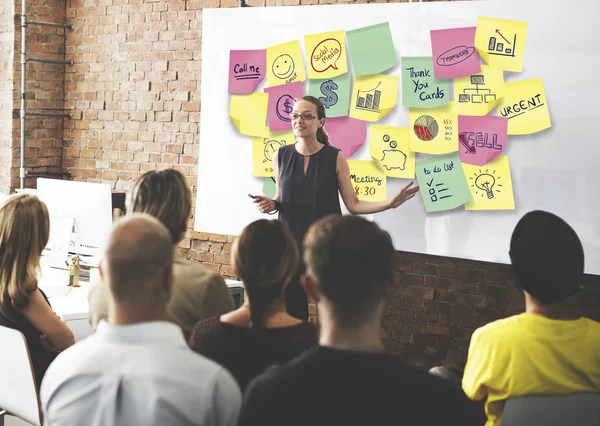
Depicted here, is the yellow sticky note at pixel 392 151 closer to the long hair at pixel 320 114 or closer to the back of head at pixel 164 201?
the long hair at pixel 320 114

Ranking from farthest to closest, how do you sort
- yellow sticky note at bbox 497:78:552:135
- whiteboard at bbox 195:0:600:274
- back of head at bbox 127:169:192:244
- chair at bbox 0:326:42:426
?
1. yellow sticky note at bbox 497:78:552:135
2. whiteboard at bbox 195:0:600:274
3. chair at bbox 0:326:42:426
4. back of head at bbox 127:169:192:244

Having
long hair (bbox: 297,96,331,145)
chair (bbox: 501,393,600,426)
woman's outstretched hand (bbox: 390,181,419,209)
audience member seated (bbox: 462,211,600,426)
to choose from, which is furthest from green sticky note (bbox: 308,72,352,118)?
chair (bbox: 501,393,600,426)

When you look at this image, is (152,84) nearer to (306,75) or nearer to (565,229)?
(306,75)

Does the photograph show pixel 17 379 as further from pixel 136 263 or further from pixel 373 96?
pixel 373 96

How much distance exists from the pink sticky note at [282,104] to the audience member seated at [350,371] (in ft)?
9.33

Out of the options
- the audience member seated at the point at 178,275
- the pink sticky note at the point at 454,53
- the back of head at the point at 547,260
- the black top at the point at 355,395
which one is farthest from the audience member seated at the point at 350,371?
the pink sticky note at the point at 454,53

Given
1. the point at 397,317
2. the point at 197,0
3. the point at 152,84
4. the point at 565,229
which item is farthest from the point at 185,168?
the point at 565,229

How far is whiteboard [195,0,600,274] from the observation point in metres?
3.30

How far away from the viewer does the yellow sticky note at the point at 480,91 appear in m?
3.52

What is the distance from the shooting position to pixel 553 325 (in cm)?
182

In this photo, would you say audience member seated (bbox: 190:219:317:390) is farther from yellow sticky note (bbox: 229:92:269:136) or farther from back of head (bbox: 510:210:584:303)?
yellow sticky note (bbox: 229:92:269:136)

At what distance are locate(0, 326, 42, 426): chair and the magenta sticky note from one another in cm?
233

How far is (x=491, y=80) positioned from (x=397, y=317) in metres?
1.41

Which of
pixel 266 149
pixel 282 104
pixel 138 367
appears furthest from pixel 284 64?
pixel 138 367
